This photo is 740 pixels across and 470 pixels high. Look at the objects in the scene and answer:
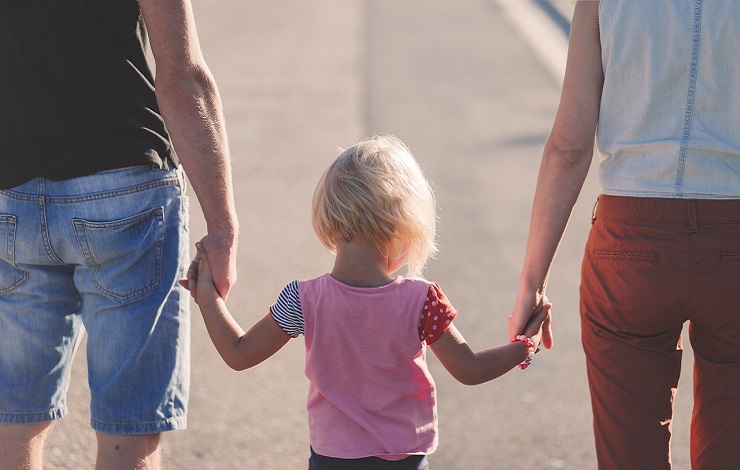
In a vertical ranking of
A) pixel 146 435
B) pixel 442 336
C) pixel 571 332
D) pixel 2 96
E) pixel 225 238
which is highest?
pixel 2 96

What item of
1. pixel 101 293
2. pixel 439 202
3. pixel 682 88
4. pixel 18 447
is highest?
pixel 682 88

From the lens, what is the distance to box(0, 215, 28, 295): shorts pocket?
8.80 ft

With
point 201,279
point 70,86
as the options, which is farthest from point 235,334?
point 70,86

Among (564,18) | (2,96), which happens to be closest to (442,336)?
(2,96)

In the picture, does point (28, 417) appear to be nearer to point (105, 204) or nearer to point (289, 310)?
point (105, 204)

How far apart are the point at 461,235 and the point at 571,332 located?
1.61 m

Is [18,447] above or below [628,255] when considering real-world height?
below

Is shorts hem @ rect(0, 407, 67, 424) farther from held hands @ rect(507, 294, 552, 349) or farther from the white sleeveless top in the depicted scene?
the white sleeveless top

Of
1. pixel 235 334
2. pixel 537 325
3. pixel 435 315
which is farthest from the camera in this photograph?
pixel 537 325

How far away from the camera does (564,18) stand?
56.2ft

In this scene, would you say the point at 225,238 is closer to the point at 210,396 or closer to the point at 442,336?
the point at 442,336

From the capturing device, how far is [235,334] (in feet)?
8.81

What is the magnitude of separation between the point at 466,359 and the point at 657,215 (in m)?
0.59

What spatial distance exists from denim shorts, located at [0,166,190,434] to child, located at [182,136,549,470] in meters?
0.26
